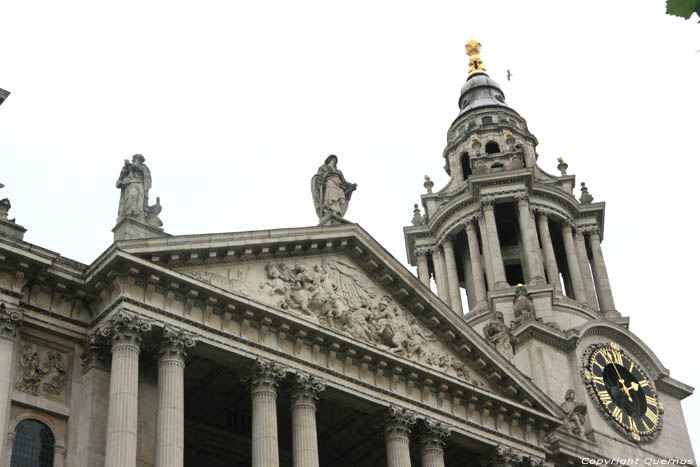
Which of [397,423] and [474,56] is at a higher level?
[474,56]

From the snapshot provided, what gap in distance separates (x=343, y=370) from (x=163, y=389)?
578 cm

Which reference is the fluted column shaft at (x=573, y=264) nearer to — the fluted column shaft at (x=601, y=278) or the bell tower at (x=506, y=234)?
the bell tower at (x=506, y=234)

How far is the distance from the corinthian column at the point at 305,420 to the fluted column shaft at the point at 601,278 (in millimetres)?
23044

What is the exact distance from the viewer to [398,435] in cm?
2673

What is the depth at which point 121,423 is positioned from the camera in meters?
21.2

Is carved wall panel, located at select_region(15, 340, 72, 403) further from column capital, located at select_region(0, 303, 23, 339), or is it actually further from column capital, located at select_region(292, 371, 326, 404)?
column capital, located at select_region(292, 371, 326, 404)

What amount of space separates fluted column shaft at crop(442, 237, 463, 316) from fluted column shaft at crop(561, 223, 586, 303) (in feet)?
17.5

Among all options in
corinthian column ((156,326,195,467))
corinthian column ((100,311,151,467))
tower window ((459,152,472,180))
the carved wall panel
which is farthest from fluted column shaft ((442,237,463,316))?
the carved wall panel

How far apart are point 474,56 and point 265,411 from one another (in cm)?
3719

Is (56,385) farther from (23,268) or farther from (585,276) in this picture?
(585,276)

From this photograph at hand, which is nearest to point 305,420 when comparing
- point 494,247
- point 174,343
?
point 174,343

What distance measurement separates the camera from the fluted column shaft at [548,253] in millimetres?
44156

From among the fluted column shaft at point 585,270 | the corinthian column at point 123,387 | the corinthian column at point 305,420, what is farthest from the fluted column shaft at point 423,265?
the corinthian column at point 123,387

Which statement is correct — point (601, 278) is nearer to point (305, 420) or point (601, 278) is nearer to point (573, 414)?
point (573, 414)
